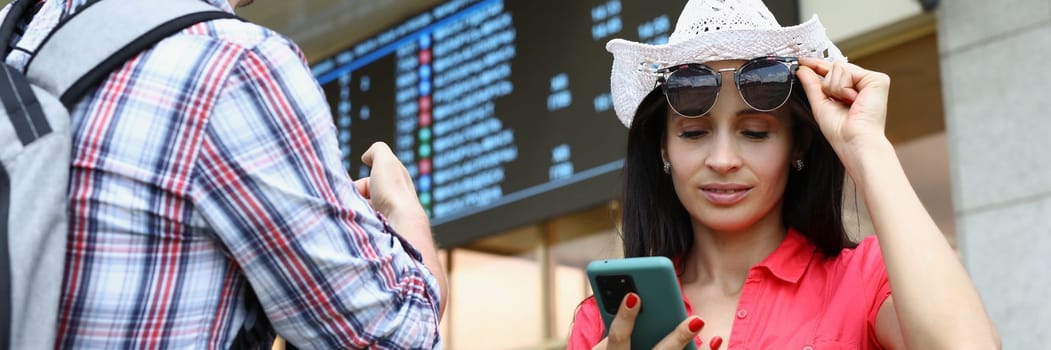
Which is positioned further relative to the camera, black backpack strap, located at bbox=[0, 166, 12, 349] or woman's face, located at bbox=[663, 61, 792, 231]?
woman's face, located at bbox=[663, 61, 792, 231]

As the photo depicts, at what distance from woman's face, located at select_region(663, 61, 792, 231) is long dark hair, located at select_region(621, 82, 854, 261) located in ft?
0.16

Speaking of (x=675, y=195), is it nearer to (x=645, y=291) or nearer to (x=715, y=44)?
(x=715, y=44)

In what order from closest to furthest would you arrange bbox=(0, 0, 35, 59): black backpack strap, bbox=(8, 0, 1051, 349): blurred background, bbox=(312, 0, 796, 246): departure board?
bbox=(0, 0, 35, 59): black backpack strap < bbox=(8, 0, 1051, 349): blurred background < bbox=(312, 0, 796, 246): departure board

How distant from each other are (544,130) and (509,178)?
0.79 feet

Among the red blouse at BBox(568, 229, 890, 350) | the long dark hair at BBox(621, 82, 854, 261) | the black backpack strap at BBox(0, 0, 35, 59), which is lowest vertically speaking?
the red blouse at BBox(568, 229, 890, 350)

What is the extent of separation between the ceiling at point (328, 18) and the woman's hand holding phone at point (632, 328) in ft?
14.5

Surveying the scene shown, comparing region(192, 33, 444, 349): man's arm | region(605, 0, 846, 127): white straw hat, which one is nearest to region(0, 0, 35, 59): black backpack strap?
region(192, 33, 444, 349): man's arm

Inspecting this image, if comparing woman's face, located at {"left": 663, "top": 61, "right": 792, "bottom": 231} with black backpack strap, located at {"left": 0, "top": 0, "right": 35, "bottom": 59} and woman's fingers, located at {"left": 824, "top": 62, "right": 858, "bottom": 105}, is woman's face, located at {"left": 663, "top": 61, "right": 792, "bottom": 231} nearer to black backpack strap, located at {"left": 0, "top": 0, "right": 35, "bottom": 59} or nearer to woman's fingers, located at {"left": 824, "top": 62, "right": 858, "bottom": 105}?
woman's fingers, located at {"left": 824, "top": 62, "right": 858, "bottom": 105}

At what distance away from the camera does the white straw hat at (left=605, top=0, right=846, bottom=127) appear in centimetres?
221

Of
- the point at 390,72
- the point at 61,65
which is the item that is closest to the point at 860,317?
the point at 61,65

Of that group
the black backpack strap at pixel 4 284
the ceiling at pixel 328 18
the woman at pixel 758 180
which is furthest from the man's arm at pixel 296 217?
the ceiling at pixel 328 18

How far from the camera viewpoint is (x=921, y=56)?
4.73 m

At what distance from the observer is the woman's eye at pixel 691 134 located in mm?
2240

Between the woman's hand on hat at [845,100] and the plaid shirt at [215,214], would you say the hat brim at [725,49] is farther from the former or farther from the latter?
the plaid shirt at [215,214]
